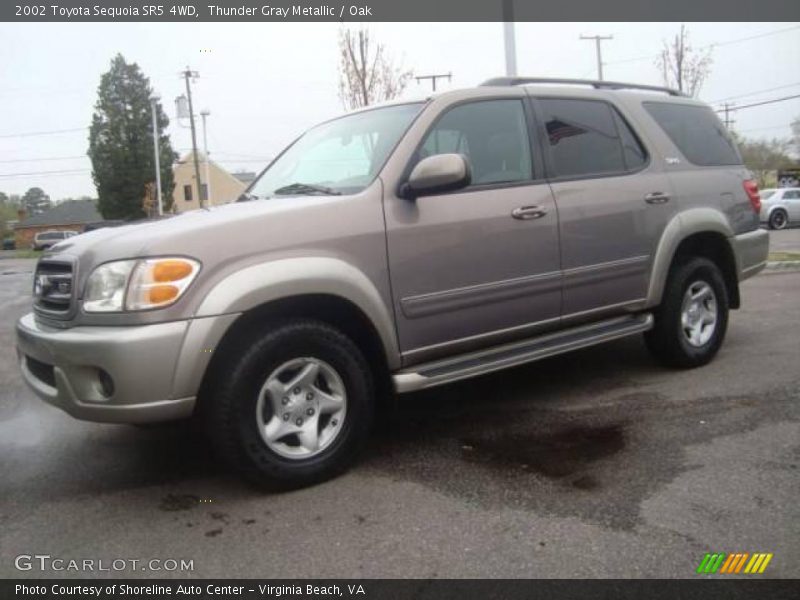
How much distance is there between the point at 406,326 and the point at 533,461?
0.94 meters

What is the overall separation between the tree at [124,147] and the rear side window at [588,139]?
51.3 meters

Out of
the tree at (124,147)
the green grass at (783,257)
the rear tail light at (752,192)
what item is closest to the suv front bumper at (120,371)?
the rear tail light at (752,192)

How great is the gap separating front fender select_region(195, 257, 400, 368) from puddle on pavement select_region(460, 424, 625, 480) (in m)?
0.70

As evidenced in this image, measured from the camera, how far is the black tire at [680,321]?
4.74 m

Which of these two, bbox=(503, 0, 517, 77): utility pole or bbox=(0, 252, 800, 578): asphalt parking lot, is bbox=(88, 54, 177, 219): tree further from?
bbox=(0, 252, 800, 578): asphalt parking lot

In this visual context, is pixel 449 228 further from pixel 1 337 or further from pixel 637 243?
pixel 1 337

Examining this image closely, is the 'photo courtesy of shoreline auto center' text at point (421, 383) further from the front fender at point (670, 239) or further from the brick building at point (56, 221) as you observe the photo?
the brick building at point (56, 221)

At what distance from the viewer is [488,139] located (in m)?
3.98

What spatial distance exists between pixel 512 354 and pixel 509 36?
8.30m

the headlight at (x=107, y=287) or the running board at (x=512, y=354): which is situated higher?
the headlight at (x=107, y=287)

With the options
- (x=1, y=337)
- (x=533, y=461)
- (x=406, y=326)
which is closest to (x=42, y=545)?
(x=406, y=326)

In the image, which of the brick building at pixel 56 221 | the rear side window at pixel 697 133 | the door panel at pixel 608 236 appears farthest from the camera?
the brick building at pixel 56 221

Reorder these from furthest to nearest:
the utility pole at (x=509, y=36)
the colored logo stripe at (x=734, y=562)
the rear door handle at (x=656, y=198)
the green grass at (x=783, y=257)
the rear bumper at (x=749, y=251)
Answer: the green grass at (x=783, y=257)
the utility pole at (x=509, y=36)
the rear bumper at (x=749, y=251)
the rear door handle at (x=656, y=198)
the colored logo stripe at (x=734, y=562)

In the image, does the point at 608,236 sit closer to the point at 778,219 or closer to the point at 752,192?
the point at 752,192
